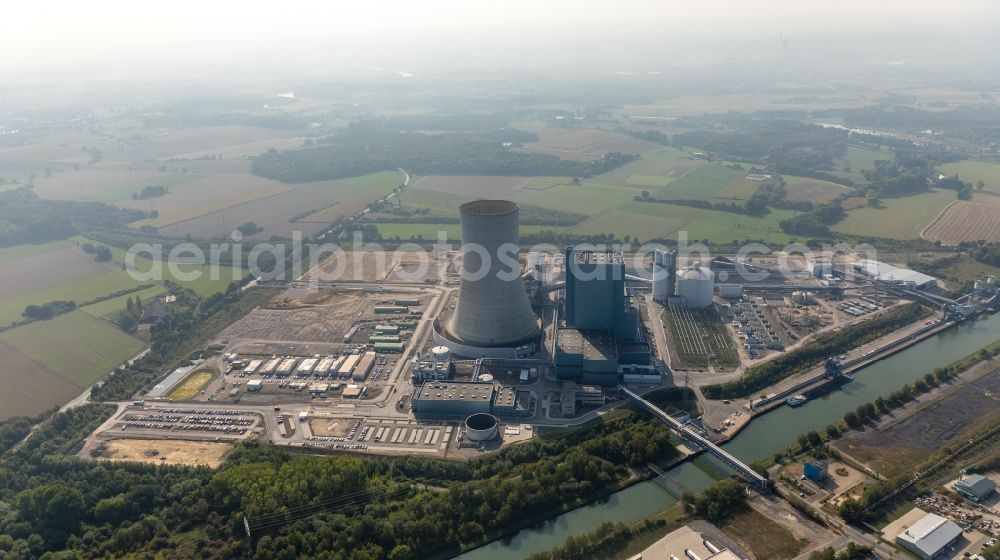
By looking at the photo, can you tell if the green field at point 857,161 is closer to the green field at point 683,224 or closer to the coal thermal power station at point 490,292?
the green field at point 683,224

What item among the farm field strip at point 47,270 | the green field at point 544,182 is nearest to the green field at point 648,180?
the green field at point 544,182

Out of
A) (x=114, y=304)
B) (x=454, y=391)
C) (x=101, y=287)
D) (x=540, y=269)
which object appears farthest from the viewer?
(x=101, y=287)

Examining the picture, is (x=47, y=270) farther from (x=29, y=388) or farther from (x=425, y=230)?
(x=425, y=230)

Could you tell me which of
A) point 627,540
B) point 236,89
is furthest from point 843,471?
point 236,89

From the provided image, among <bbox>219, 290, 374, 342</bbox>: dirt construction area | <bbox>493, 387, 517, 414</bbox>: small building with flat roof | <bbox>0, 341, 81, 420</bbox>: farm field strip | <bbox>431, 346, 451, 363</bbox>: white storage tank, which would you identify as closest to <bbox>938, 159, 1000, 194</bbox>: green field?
<bbox>493, 387, 517, 414</bbox>: small building with flat roof

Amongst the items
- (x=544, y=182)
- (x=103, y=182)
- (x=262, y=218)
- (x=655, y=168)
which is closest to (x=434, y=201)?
(x=544, y=182)

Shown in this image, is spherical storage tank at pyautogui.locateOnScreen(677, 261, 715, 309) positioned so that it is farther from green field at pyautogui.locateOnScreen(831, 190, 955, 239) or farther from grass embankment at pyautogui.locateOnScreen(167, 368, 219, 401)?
grass embankment at pyautogui.locateOnScreen(167, 368, 219, 401)
